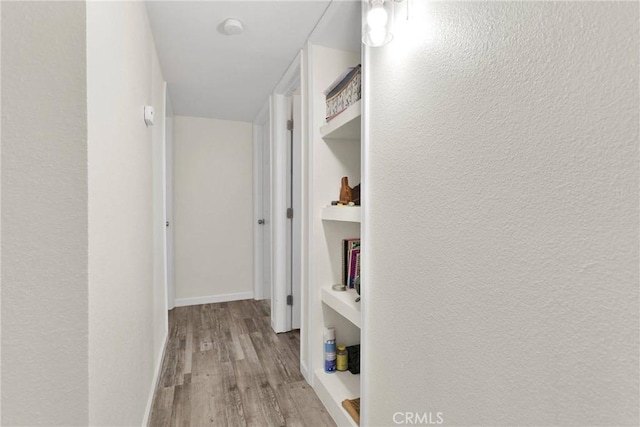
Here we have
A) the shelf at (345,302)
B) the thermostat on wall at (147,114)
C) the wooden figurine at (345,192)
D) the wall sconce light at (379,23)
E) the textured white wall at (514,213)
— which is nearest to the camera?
the textured white wall at (514,213)

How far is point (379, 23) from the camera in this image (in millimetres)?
1150

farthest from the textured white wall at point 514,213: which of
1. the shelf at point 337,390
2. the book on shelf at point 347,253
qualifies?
the book on shelf at point 347,253

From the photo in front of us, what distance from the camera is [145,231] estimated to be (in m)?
1.76

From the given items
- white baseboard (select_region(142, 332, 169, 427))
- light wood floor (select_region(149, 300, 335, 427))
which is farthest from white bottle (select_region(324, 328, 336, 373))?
white baseboard (select_region(142, 332, 169, 427))

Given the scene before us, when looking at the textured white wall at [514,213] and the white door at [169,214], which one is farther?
the white door at [169,214]

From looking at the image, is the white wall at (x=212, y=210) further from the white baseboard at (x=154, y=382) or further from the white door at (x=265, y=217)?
the white baseboard at (x=154, y=382)

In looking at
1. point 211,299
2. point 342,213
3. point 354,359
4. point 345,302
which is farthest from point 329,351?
point 211,299

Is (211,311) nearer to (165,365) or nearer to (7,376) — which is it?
(165,365)

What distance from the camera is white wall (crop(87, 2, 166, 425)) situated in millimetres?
805

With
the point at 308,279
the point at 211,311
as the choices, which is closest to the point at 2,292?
the point at 308,279

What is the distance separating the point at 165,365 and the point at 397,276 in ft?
6.09

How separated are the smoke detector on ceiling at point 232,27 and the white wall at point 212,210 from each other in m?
1.96

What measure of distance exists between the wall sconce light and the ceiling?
0.43 m

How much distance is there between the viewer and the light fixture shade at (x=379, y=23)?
1145 millimetres
